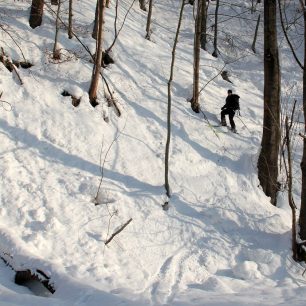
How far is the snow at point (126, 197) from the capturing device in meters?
6.71

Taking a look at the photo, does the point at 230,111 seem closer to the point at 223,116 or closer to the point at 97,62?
the point at 223,116

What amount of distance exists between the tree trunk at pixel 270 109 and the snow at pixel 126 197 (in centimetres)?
38

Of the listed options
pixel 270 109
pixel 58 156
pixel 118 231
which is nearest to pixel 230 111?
pixel 270 109

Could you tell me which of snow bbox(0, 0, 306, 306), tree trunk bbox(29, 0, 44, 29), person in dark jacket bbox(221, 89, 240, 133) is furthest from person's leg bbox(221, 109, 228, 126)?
tree trunk bbox(29, 0, 44, 29)

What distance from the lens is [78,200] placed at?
8.09 m

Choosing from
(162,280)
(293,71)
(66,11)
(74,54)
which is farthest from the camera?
(293,71)

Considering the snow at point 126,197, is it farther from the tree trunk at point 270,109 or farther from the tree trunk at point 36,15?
the tree trunk at point 270,109

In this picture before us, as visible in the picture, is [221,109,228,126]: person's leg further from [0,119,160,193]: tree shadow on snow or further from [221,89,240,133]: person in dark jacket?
[0,119,160,193]: tree shadow on snow

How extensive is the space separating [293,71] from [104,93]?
1424 centimetres

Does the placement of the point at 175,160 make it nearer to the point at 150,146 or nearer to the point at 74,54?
the point at 150,146

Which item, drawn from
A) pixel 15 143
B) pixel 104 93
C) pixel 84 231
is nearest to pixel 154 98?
pixel 104 93

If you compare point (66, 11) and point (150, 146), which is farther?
point (66, 11)

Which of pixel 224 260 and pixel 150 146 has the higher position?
pixel 150 146

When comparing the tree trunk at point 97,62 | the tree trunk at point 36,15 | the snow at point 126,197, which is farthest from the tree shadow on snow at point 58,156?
the tree trunk at point 36,15
